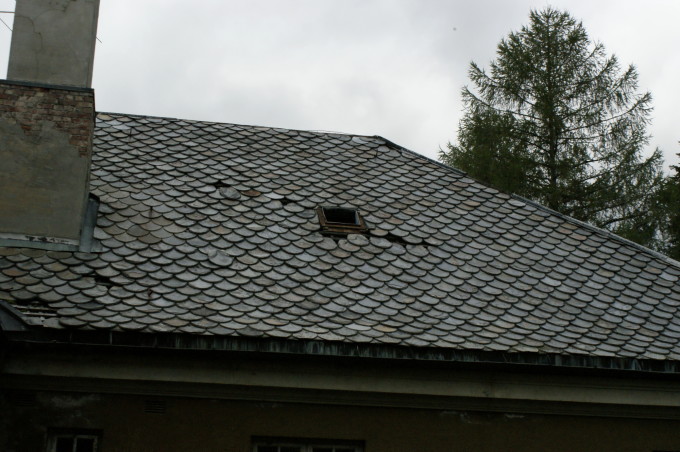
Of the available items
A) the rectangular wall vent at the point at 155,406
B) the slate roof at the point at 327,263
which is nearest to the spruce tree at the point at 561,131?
the slate roof at the point at 327,263

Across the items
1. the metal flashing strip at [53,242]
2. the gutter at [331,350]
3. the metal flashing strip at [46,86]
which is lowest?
the gutter at [331,350]

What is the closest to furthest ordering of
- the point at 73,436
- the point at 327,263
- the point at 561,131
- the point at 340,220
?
the point at 73,436 < the point at 327,263 < the point at 340,220 < the point at 561,131

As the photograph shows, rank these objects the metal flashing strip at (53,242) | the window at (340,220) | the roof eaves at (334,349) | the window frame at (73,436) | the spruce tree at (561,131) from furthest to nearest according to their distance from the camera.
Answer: the spruce tree at (561,131) < the window at (340,220) < the metal flashing strip at (53,242) < the window frame at (73,436) < the roof eaves at (334,349)

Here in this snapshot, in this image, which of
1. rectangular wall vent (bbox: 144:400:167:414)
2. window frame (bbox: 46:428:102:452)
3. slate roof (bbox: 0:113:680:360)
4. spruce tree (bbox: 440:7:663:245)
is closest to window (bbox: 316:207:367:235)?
slate roof (bbox: 0:113:680:360)

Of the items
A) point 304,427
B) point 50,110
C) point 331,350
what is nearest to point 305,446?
point 304,427

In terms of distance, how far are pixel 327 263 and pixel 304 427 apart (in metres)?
1.78

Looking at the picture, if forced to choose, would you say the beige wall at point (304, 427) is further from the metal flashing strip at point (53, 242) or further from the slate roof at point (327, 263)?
the metal flashing strip at point (53, 242)

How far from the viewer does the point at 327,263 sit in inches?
328

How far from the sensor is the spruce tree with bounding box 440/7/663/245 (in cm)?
1992

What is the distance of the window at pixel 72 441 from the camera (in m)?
6.86

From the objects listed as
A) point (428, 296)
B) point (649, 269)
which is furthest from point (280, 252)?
point (649, 269)

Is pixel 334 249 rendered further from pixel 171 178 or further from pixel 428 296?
pixel 171 178

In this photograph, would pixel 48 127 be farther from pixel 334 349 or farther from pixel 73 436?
pixel 334 349

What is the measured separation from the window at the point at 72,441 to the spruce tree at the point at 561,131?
1475 cm
